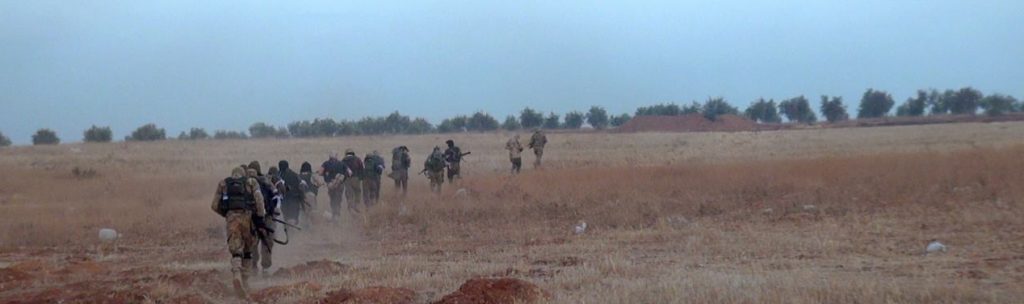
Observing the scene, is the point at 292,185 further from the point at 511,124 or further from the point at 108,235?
the point at 511,124

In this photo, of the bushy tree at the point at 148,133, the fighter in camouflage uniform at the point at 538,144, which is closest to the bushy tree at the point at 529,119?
the bushy tree at the point at 148,133

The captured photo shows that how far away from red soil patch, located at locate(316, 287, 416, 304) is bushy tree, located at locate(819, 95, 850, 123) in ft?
287

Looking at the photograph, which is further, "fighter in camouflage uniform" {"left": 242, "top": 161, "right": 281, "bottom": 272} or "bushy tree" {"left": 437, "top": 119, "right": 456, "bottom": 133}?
"bushy tree" {"left": 437, "top": 119, "right": 456, "bottom": 133}

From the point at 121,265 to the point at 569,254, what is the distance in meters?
6.64

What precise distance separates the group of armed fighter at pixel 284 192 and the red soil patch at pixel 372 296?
5.33 feet

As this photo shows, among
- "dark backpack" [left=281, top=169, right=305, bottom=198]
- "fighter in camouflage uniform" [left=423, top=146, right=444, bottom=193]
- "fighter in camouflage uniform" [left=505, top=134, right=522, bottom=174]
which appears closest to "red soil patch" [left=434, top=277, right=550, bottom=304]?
"dark backpack" [left=281, top=169, right=305, bottom=198]

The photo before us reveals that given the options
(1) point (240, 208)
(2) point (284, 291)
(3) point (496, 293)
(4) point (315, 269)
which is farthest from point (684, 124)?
(3) point (496, 293)

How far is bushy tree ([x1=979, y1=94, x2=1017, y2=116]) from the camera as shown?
290 ft

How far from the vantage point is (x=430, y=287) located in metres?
11.7

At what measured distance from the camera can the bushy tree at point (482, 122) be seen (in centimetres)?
10094

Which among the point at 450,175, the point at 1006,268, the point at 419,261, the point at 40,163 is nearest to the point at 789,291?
the point at 1006,268

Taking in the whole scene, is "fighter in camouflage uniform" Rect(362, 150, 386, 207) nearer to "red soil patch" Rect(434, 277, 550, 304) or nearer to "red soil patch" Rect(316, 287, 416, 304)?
"red soil patch" Rect(316, 287, 416, 304)

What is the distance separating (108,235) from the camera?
67.5ft

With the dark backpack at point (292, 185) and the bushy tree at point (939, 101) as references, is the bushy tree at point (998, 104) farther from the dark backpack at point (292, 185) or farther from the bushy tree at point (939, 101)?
the dark backpack at point (292, 185)
